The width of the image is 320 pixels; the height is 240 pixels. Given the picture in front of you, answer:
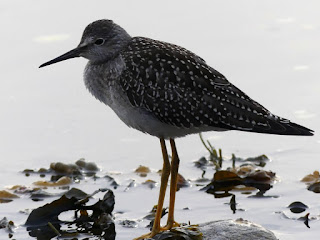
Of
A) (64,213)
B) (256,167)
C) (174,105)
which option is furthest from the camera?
(256,167)

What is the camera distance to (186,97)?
10.6 metres

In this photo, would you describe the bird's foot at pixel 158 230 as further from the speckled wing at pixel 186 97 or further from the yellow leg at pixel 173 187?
the speckled wing at pixel 186 97

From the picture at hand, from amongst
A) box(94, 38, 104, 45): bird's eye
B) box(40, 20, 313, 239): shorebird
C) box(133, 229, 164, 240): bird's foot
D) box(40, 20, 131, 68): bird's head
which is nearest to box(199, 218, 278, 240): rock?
box(133, 229, 164, 240): bird's foot

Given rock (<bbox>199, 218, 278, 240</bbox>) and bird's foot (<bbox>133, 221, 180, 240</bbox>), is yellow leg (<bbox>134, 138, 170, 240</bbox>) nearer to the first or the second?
bird's foot (<bbox>133, 221, 180, 240</bbox>)

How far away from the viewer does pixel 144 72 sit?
1064cm

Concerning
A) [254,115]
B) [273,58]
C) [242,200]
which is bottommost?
[242,200]

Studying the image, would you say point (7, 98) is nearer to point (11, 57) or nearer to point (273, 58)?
point (11, 57)

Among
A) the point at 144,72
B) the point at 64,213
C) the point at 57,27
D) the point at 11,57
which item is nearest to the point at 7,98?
the point at 11,57

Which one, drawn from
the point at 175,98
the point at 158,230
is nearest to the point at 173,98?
the point at 175,98

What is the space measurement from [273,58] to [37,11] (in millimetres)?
4026

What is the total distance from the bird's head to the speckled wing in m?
0.36

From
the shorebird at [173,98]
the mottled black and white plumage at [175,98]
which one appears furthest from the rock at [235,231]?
the mottled black and white plumage at [175,98]

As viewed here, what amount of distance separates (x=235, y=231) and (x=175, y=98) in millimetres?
1523

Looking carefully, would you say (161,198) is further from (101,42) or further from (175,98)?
(101,42)
